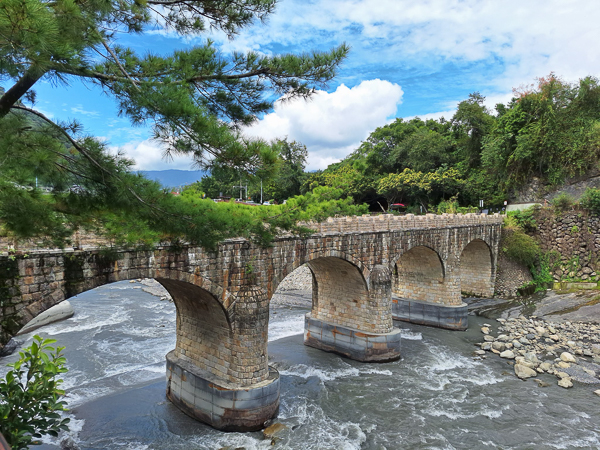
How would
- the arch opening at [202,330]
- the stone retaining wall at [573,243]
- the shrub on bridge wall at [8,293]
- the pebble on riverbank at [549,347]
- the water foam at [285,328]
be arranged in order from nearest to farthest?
the shrub on bridge wall at [8,293] → the arch opening at [202,330] → the pebble on riverbank at [549,347] → the water foam at [285,328] → the stone retaining wall at [573,243]

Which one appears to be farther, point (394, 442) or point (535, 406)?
point (535, 406)

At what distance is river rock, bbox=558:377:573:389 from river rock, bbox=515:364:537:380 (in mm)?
808

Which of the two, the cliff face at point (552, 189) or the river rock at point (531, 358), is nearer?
the river rock at point (531, 358)

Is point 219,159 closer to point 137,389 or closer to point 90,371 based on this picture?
point 137,389

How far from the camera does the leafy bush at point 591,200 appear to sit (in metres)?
23.1

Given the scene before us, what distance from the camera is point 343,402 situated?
11.7 meters

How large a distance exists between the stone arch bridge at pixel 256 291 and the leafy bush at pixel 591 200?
27.7 ft

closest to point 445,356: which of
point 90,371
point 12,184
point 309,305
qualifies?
point 309,305

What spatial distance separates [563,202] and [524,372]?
1570cm

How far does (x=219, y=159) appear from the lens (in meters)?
5.86

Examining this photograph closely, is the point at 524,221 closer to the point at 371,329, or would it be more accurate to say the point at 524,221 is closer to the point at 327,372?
the point at 371,329

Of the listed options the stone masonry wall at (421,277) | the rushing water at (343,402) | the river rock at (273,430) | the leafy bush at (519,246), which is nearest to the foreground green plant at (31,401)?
the rushing water at (343,402)

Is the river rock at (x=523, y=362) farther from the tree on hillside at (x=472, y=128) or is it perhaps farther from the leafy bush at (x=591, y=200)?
the tree on hillside at (x=472, y=128)

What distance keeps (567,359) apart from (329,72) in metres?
14.6
